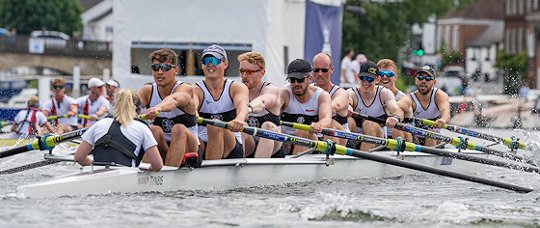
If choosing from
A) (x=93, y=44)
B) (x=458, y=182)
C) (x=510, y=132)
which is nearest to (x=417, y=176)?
(x=458, y=182)

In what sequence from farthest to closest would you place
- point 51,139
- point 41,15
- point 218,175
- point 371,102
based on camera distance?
point 41,15
point 371,102
point 218,175
point 51,139

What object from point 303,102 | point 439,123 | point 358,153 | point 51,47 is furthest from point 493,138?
point 51,47

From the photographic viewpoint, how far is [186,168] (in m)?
12.8

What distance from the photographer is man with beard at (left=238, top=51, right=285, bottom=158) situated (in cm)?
1468

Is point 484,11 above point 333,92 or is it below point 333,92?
above

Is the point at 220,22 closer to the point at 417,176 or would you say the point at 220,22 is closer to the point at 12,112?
the point at 12,112

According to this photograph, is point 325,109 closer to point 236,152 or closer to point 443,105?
point 236,152

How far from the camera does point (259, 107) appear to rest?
1452 centimetres

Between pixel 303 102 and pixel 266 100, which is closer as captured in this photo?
pixel 266 100

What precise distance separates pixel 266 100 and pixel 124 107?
3201 mm

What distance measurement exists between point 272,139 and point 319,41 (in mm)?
13445

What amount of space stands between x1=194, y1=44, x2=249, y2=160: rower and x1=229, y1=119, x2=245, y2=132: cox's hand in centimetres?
38

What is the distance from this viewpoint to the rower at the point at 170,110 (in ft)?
42.1

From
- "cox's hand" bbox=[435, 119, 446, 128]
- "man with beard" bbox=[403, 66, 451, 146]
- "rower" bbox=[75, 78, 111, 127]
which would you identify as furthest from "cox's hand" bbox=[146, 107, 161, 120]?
"rower" bbox=[75, 78, 111, 127]
